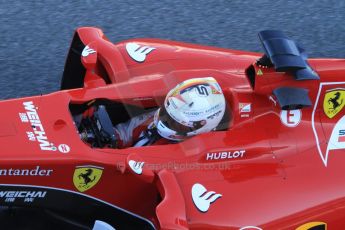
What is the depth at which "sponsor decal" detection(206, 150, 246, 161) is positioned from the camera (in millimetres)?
3238

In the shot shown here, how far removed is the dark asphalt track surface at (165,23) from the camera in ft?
16.3

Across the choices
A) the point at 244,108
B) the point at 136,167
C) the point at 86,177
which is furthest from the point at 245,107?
the point at 86,177

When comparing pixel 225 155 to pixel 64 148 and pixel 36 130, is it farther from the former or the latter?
pixel 36 130

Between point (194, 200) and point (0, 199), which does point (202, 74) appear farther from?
point (0, 199)

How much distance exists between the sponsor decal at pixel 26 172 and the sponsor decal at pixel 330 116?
1275 millimetres

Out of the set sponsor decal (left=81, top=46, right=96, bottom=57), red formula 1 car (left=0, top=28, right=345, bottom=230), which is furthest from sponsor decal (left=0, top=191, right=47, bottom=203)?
sponsor decal (left=81, top=46, right=96, bottom=57)

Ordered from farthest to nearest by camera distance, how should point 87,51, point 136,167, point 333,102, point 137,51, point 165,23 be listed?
point 165,23
point 137,51
point 87,51
point 333,102
point 136,167

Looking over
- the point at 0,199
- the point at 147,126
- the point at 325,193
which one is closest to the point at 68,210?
the point at 0,199

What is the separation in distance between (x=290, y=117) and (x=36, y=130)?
119 cm

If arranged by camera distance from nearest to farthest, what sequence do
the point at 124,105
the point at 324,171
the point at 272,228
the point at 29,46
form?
the point at 272,228, the point at 324,171, the point at 124,105, the point at 29,46

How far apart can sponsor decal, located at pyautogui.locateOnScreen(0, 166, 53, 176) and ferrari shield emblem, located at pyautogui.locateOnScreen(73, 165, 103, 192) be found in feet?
0.39

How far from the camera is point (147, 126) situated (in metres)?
3.45

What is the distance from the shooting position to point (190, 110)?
3.19 m

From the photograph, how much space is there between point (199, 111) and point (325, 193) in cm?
68
